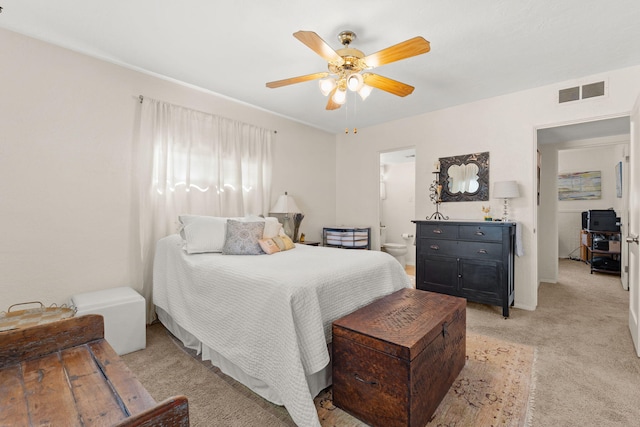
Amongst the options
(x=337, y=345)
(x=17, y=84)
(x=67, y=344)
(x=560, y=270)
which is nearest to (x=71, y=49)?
(x=17, y=84)

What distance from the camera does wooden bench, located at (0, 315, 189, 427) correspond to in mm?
698

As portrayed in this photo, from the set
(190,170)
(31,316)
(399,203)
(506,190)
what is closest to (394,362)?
(31,316)

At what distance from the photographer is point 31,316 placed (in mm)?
2107

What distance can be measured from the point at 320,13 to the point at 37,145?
2.44 m

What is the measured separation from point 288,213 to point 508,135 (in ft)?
9.50

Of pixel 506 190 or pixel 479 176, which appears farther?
pixel 479 176

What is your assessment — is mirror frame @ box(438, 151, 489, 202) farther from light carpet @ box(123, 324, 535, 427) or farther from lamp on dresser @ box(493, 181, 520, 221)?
light carpet @ box(123, 324, 535, 427)

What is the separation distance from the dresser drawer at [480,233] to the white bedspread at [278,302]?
1.29 m

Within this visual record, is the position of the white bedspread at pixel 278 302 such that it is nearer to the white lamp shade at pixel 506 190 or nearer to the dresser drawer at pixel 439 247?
the dresser drawer at pixel 439 247

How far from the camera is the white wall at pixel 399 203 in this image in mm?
6262

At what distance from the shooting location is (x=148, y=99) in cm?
297

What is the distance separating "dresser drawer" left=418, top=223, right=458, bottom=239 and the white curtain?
2021mm

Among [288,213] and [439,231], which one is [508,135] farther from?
[288,213]

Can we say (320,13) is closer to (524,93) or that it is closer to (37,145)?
(37,145)
